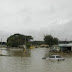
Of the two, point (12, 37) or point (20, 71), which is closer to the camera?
point (20, 71)

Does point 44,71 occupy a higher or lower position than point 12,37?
lower

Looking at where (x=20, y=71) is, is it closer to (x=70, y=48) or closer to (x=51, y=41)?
(x=70, y=48)

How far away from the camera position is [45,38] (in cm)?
14438

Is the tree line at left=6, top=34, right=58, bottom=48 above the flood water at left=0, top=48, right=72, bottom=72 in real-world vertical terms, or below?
above

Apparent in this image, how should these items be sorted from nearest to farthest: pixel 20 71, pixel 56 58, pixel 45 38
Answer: pixel 20 71
pixel 56 58
pixel 45 38

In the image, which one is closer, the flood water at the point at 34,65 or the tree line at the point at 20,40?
the flood water at the point at 34,65

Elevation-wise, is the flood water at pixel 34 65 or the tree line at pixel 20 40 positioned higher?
the tree line at pixel 20 40

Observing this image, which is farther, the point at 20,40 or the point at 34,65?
the point at 20,40

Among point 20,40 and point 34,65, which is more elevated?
point 20,40

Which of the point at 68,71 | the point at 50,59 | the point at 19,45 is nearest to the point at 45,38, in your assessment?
the point at 19,45

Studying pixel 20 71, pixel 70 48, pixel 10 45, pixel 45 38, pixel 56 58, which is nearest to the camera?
pixel 20 71

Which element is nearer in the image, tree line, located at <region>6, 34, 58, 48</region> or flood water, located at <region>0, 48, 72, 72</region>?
flood water, located at <region>0, 48, 72, 72</region>

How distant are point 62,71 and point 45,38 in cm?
11946

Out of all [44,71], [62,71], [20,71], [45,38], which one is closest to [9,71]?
[20,71]
